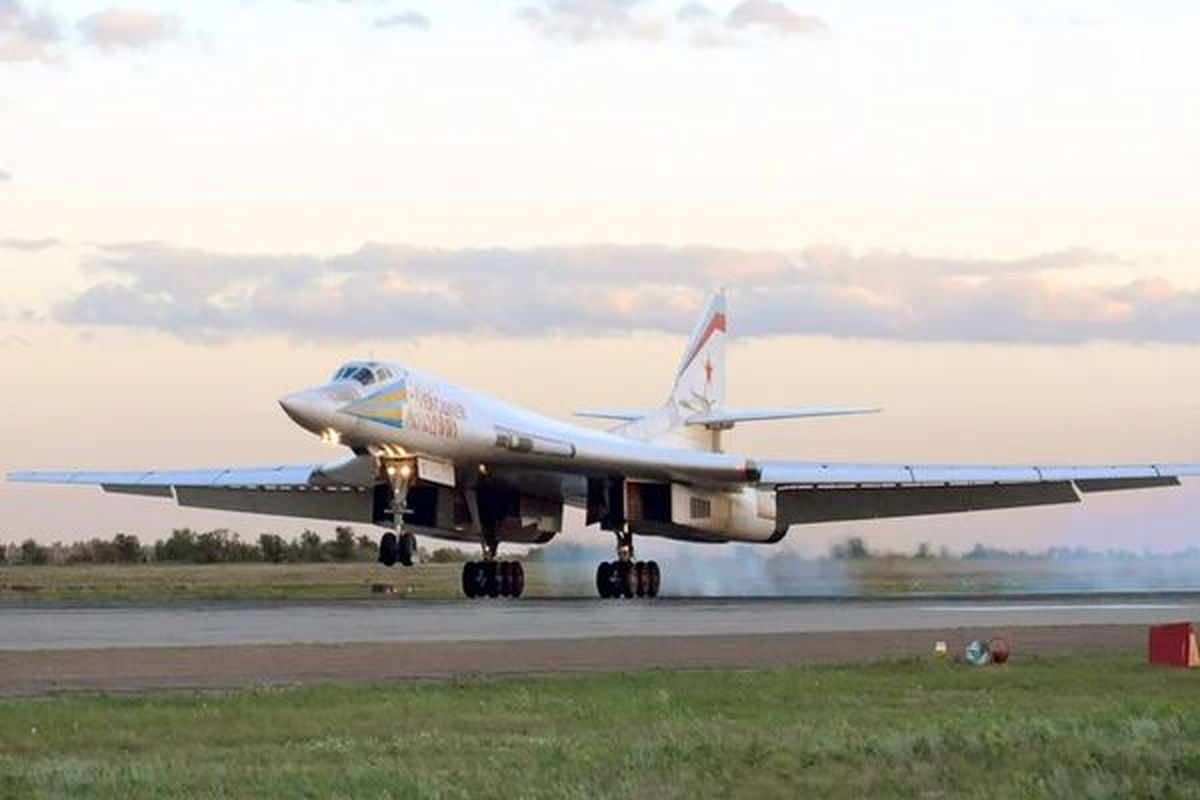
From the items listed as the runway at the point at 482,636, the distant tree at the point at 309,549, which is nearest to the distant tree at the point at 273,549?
the distant tree at the point at 309,549

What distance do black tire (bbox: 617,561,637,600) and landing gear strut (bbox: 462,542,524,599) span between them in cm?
211

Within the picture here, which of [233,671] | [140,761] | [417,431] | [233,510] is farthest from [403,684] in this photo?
[233,510]

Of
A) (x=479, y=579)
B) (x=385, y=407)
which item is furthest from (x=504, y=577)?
(x=385, y=407)

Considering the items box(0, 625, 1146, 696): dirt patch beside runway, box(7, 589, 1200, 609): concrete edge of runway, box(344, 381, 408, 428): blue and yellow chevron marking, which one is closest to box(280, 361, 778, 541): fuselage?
box(344, 381, 408, 428): blue and yellow chevron marking

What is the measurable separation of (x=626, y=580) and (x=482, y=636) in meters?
19.8

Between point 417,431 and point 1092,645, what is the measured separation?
60.8 feet

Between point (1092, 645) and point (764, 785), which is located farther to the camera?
point (1092, 645)

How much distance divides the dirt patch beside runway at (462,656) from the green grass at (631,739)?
1611mm

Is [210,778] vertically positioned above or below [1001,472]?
below

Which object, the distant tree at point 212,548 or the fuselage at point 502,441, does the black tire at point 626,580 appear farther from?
the distant tree at point 212,548

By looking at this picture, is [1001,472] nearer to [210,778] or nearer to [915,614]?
[915,614]

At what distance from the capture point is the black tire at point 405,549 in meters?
36.2

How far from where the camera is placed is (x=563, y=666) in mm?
21078

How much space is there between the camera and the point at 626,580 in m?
46.1
